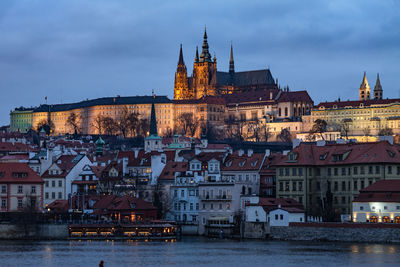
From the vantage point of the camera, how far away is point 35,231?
92.5 m

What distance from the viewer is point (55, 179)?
4227 inches

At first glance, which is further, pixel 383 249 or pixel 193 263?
pixel 383 249

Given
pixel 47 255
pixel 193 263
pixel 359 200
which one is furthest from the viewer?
pixel 359 200

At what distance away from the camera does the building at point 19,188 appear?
100 m

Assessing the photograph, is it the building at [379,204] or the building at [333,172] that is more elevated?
the building at [333,172]

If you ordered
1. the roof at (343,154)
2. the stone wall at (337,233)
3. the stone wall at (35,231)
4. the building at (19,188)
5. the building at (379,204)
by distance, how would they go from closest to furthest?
the stone wall at (337,233) < the building at (379,204) < the stone wall at (35,231) < the roof at (343,154) < the building at (19,188)

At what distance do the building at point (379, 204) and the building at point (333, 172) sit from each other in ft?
16.7

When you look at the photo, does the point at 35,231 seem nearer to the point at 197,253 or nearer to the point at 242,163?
the point at 197,253

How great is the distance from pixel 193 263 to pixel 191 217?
28.9 m

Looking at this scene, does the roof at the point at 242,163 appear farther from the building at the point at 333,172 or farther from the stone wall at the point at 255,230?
the stone wall at the point at 255,230

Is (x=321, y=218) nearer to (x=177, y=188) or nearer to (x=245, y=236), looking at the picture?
(x=245, y=236)

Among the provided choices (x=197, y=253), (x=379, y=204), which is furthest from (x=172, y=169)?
(x=197, y=253)

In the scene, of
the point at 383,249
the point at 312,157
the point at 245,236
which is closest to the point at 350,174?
the point at 312,157

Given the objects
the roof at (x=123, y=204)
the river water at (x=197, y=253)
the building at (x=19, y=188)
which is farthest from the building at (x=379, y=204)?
the building at (x=19, y=188)
